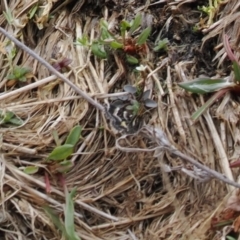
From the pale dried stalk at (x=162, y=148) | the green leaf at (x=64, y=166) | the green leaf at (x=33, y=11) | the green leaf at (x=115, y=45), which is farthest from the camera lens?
the green leaf at (x=33, y=11)

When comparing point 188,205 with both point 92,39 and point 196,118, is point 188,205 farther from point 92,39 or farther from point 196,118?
point 92,39

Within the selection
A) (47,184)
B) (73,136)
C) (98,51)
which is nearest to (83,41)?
(98,51)

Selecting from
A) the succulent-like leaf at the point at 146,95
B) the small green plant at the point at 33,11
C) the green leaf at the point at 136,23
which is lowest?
the succulent-like leaf at the point at 146,95

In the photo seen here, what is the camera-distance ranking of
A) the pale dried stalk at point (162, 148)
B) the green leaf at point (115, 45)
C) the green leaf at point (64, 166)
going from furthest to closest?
the green leaf at point (115, 45) → the green leaf at point (64, 166) → the pale dried stalk at point (162, 148)

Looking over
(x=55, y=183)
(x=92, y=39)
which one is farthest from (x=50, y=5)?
(x=55, y=183)

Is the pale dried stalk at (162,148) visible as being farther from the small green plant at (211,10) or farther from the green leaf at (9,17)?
the green leaf at (9,17)

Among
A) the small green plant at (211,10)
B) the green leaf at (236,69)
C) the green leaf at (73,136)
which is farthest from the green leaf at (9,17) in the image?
the green leaf at (236,69)

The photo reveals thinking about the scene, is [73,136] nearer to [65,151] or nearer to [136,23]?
[65,151]

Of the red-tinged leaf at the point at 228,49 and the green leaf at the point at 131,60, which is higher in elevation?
the green leaf at the point at 131,60
